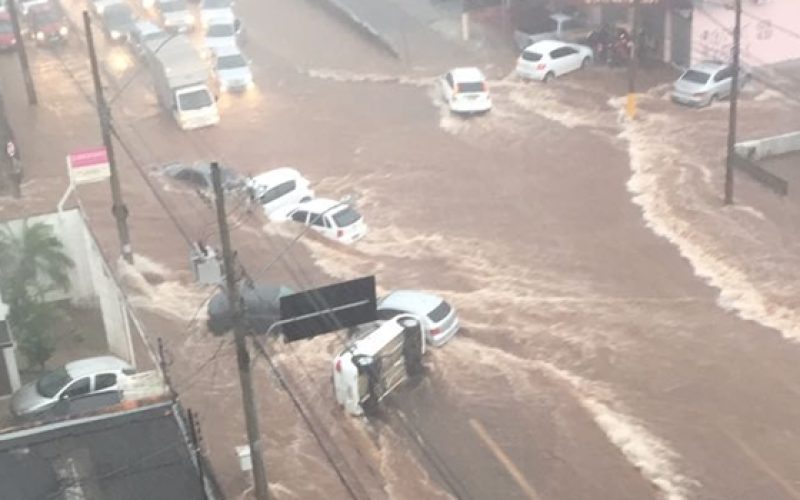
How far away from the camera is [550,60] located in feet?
113

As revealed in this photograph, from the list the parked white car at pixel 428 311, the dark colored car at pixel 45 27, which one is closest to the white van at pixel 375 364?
the parked white car at pixel 428 311

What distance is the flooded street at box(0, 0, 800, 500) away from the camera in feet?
60.2

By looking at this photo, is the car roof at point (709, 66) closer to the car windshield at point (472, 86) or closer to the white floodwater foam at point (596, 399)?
the car windshield at point (472, 86)

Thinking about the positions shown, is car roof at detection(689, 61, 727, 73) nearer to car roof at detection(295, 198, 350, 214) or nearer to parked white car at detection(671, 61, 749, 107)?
parked white car at detection(671, 61, 749, 107)

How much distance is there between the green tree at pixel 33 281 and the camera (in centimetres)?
2278

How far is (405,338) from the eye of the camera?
20.1 metres

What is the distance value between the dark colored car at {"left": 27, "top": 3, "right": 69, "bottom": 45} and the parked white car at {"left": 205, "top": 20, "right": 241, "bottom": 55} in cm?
472

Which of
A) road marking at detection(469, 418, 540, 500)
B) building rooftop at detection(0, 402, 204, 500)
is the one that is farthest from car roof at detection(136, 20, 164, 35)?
building rooftop at detection(0, 402, 204, 500)

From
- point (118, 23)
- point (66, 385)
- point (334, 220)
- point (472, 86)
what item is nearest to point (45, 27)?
point (118, 23)

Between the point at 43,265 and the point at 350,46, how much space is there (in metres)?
16.9

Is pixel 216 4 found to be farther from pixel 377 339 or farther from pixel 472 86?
pixel 377 339

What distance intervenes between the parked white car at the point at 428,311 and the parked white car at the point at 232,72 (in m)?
14.7

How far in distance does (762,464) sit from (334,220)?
34.7 ft

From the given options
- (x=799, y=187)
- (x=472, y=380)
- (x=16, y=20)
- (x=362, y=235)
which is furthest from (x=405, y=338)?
(x=16, y=20)
